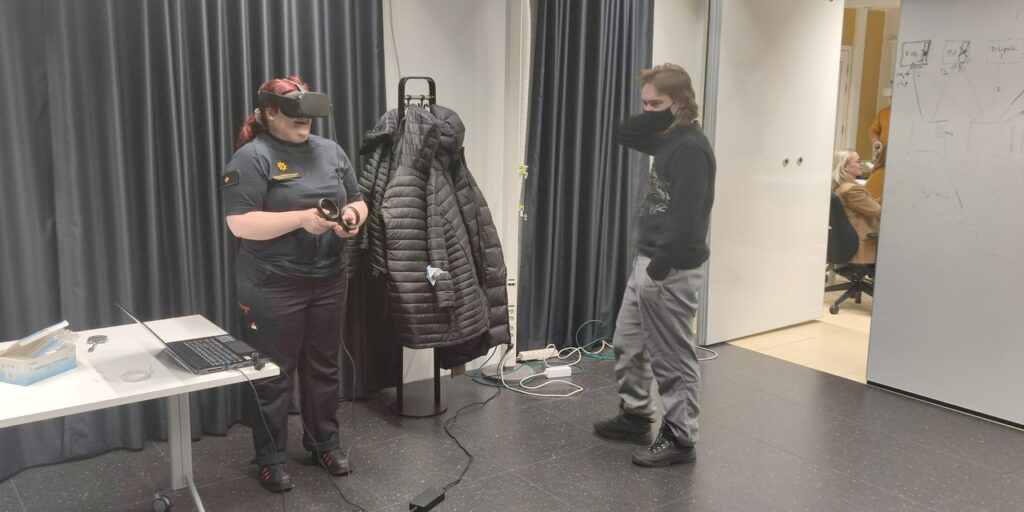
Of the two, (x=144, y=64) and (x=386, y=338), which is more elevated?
(x=144, y=64)

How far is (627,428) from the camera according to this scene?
306cm

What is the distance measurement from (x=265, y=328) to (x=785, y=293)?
3440 mm

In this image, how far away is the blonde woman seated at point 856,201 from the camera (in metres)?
5.12

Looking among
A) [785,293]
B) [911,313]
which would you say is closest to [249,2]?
[911,313]

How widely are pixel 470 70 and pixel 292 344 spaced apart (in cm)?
166

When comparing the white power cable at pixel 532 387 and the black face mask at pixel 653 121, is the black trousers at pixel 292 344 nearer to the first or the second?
the white power cable at pixel 532 387

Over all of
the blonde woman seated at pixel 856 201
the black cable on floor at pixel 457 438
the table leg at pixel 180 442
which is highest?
the blonde woman seated at pixel 856 201

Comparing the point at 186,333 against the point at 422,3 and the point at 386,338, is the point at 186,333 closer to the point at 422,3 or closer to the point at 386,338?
the point at 386,338

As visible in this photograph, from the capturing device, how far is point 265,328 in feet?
8.33

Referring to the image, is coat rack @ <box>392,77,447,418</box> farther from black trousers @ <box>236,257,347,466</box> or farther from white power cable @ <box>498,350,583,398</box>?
black trousers @ <box>236,257,347,466</box>

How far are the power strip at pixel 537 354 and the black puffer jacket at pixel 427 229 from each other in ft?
2.72

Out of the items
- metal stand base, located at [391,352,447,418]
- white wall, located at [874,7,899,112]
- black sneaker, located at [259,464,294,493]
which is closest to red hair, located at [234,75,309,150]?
black sneaker, located at [259,464,294,493]

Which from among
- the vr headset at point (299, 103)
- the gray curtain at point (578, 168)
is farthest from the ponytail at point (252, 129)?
the gray curtain at point (578, 168)

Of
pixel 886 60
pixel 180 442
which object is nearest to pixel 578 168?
pixel 180 442
